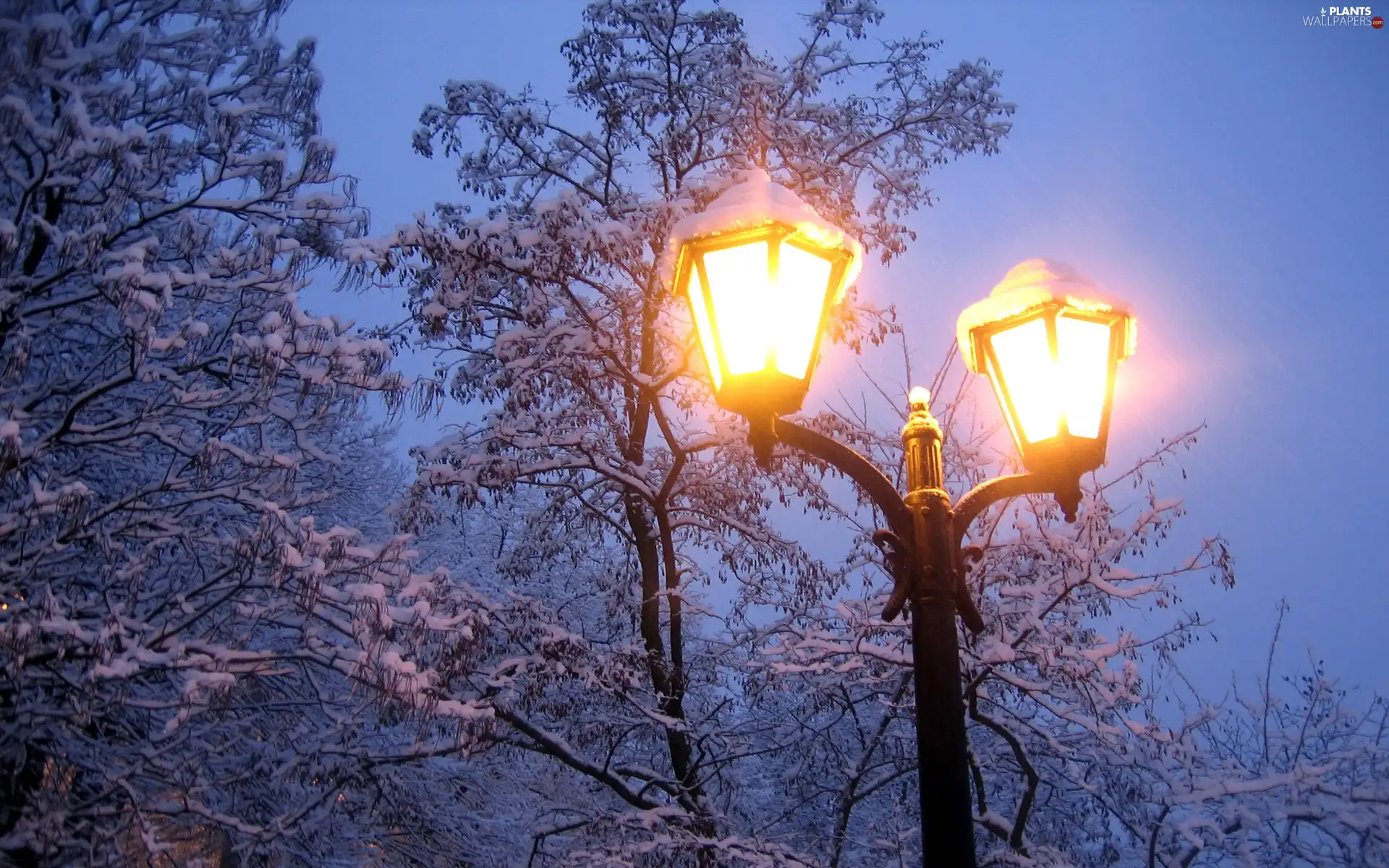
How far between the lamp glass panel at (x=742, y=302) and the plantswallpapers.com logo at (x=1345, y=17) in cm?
1050

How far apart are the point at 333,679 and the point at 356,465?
8748 millimetres

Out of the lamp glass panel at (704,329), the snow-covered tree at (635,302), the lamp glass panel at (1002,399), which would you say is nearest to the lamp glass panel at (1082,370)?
the lamp glass panel at (1002,399)

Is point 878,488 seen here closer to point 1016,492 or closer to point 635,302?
point 1016,492

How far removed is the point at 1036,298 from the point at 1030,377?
0.25 meters

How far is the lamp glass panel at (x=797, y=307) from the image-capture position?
8.32 ft

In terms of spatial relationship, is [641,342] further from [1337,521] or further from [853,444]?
[1337,521]

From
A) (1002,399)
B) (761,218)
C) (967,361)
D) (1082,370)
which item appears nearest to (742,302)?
(761,218)

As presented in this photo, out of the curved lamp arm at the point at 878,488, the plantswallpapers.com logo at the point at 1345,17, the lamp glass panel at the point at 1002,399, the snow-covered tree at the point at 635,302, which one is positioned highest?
the plantswallpapers.com logo at the point at 1345,17

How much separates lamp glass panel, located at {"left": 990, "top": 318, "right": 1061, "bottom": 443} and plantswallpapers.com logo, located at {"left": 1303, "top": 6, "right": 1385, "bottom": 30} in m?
9.87

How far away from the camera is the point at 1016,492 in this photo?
2.88 metres

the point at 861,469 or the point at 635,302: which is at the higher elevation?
the point at 635,302

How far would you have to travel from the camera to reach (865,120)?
9.83 metres

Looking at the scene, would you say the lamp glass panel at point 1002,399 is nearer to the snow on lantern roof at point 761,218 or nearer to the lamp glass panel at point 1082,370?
the lamp glass panel at point 1082,370

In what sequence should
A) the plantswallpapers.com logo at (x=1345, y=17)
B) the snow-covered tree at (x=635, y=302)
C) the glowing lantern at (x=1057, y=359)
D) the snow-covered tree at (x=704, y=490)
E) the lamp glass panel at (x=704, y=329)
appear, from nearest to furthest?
the lamp glass panel at (x=704, y=329) < the glowing lantern at (x=1057, y=359) < the snow-covered tree at (x=704, y=490) < the snow-covered tree at (x=635, y=302) < the plantswallpapers.com logo at (x=1345, y=17)
